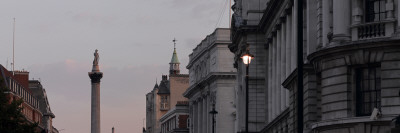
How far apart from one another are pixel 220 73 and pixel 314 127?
97.0 meters

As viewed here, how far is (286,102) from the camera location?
83.9 meters

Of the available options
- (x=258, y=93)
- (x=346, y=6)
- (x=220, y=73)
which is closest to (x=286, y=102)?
(x=258, y=93)

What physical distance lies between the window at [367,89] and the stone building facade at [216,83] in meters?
95.8

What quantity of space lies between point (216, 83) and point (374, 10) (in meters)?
99.8

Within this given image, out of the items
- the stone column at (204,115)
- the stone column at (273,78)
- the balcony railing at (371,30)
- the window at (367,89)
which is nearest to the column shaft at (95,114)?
the stone column at (204,115)

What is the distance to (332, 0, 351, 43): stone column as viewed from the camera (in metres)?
56.0

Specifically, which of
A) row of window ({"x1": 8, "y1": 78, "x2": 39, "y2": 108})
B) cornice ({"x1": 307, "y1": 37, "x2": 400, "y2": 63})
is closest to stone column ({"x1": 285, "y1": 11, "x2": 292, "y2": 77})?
cornice ({"x1": 307, "y1": 37, "x2": 400, "y2": 63})

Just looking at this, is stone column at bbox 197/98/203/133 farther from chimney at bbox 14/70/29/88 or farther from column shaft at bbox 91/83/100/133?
chimney at bbox 14/70/29/88

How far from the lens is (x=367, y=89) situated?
55.2m

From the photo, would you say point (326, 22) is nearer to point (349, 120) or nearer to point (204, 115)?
point (349, 120)

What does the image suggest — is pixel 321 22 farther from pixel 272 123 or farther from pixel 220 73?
pixel 220 73

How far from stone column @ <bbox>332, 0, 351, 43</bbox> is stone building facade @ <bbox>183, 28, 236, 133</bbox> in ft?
310

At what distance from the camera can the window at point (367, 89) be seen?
180ft

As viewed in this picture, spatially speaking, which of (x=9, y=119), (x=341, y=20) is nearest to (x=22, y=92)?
(x=9, y=119)
